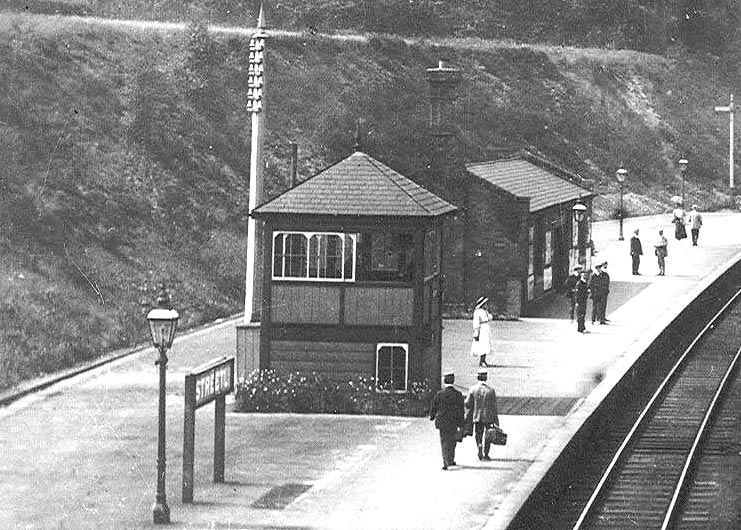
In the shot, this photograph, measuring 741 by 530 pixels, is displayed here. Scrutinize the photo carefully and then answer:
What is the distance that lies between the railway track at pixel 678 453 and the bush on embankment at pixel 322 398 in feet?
11.2

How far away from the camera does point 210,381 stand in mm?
19078

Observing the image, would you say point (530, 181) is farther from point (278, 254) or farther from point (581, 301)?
point (278, 254)

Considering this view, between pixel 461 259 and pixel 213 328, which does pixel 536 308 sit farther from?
pixel 213 328

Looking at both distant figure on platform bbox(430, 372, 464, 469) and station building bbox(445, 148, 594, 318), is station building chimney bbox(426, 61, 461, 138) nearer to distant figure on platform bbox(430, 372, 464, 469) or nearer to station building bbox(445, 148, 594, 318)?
station building bbox(445, 148, 594, 318)

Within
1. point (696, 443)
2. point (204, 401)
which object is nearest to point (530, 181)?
point (696, 443)

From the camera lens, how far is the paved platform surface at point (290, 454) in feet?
57.9

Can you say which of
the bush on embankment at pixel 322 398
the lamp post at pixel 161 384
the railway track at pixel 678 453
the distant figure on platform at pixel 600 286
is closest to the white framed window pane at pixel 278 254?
the bush on embankment at pixel 322 398

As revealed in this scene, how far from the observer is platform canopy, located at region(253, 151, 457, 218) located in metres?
24.9

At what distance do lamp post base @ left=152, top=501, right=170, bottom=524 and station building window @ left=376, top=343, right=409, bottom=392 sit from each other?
8281 millimetres

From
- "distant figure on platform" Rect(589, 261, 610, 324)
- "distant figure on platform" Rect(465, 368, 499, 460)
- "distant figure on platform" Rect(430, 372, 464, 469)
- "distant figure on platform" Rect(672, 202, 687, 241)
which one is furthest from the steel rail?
"distant figure on platform" Rect(672, 202, 687, 241)

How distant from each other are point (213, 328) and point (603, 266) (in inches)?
348

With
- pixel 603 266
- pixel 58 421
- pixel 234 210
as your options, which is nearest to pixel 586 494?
pixel 58 421

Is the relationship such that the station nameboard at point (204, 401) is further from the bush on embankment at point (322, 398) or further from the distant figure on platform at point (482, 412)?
the bush on embankment at point (322, 398)

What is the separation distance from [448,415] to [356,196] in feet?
20.1
